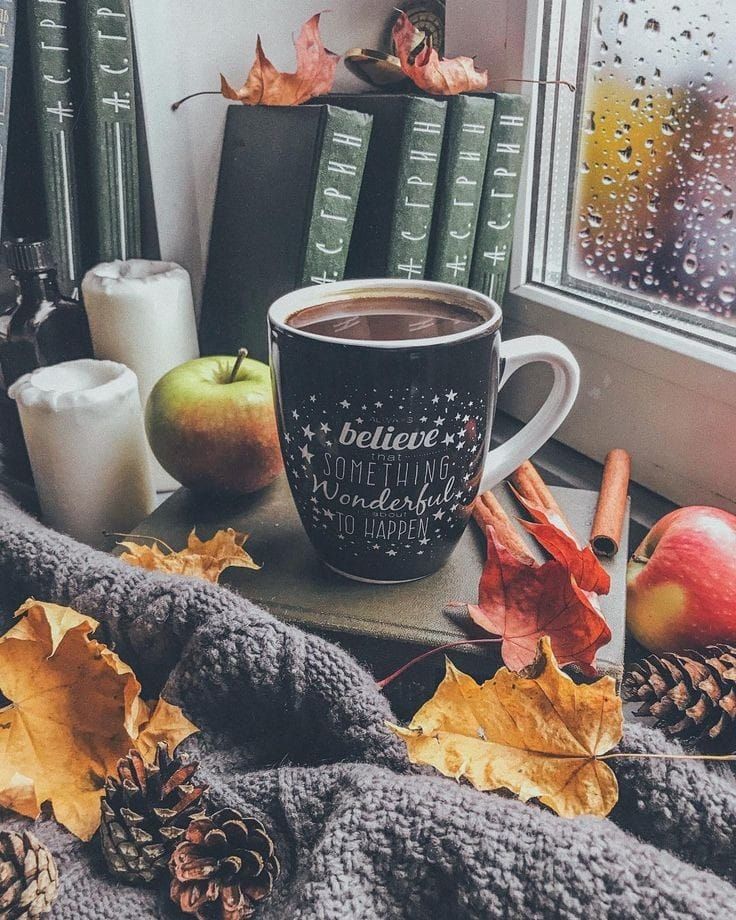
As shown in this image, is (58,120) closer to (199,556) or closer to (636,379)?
(199,556)

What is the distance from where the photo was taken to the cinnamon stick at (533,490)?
2.10ft

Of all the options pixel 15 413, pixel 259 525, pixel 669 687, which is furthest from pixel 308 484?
pixel 15 413

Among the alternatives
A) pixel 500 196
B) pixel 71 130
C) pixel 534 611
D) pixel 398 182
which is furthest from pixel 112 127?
Result: pixel 534 611

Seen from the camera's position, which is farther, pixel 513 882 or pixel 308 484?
pixel 308 484

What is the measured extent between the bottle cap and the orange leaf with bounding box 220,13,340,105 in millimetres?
220

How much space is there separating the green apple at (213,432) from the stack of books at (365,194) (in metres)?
0.14

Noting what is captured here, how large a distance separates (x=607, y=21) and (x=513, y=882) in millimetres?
713

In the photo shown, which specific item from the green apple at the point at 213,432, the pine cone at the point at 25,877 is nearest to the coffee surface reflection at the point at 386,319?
the green apple at the point at 213,432

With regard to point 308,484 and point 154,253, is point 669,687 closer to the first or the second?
point 308,484

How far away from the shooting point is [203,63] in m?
0.82

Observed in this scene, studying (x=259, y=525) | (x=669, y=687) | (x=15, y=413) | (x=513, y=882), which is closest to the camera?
(x=513, y=882)

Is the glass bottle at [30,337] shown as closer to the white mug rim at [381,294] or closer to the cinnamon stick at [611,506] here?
the white mug rim at [381,294]

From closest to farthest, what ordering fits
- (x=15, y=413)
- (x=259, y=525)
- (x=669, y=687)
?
(x=669, y=687) < (x=259, y=525) < (x=15, y=413)

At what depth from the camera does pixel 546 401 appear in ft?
1.95
